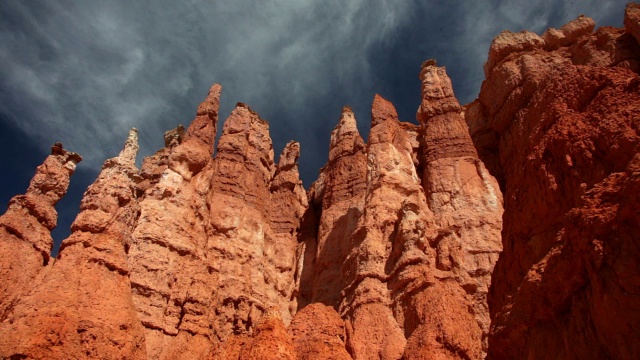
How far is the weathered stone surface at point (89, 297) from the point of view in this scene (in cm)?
1098

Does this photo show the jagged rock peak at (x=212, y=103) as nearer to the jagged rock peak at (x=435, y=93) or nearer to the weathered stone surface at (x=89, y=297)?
the jagged rock peak at (x=435, y=93)

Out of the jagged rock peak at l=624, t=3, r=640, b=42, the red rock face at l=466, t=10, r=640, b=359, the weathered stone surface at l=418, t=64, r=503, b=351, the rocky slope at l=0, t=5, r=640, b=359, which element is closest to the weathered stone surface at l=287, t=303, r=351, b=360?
the rocky slope at l=0, t=5, r=640, b=359

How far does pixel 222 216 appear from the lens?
27.1 metres

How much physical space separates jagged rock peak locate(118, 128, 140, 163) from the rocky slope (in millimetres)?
128

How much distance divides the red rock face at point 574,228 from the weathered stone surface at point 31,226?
36.6 feet

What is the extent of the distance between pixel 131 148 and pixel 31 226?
15.0 ft

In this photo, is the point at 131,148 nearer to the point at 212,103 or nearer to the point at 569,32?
the point at 212,103

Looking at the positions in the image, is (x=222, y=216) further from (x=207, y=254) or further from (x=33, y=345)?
(x=33, y=345)

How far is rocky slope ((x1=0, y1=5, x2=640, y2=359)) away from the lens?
18.4ft

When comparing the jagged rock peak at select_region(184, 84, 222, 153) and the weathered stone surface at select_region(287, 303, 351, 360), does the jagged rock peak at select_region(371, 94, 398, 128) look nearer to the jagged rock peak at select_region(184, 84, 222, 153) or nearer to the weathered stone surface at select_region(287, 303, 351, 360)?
the jagged rock peak at select_region(184, 84, 222, 153)

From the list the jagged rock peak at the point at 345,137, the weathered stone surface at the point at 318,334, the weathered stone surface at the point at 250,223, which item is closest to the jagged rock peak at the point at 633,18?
the weathered stone surface at the point at 318,334

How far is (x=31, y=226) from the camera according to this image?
47.0ft

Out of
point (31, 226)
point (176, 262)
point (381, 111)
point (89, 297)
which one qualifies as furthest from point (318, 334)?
point (381, 111)

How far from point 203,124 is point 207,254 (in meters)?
8.58
